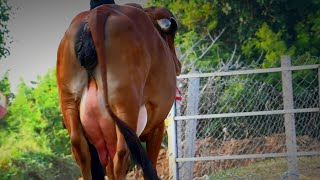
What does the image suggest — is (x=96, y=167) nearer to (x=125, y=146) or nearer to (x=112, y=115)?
(x=125, y=146)

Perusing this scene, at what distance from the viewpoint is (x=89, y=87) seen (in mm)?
4891

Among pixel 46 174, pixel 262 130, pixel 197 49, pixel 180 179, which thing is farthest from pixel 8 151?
pixel 197 49

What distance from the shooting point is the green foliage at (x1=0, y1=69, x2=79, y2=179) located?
11977 millimetres

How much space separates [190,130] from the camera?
10625 mm

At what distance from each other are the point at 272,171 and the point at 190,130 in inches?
52.2

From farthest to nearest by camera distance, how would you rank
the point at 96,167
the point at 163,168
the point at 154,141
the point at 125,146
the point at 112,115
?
the point at 163,168, the point at 154,141, the point at 96,167, the point at 125,146, the point at 112,115

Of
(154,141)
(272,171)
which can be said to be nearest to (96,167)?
(154,141)

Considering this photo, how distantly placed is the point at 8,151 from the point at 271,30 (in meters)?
7.23

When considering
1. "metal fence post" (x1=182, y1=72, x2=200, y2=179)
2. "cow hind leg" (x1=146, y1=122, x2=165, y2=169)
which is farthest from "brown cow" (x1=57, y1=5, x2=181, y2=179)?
"metal fence post" (x1=182, y1=72, x2=200, y2=179)

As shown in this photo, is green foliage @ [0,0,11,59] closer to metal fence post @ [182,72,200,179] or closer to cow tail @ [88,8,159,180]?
metal fence post @ [182,72,200,179]

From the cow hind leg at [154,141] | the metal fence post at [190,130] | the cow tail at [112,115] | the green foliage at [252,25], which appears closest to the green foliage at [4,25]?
the green foliage at [252,25]

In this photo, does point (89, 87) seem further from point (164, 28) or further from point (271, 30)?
point (271, 30)

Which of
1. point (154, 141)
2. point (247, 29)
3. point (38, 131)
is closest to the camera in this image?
point (154, 141)

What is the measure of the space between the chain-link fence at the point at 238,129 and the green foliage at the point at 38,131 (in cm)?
215
